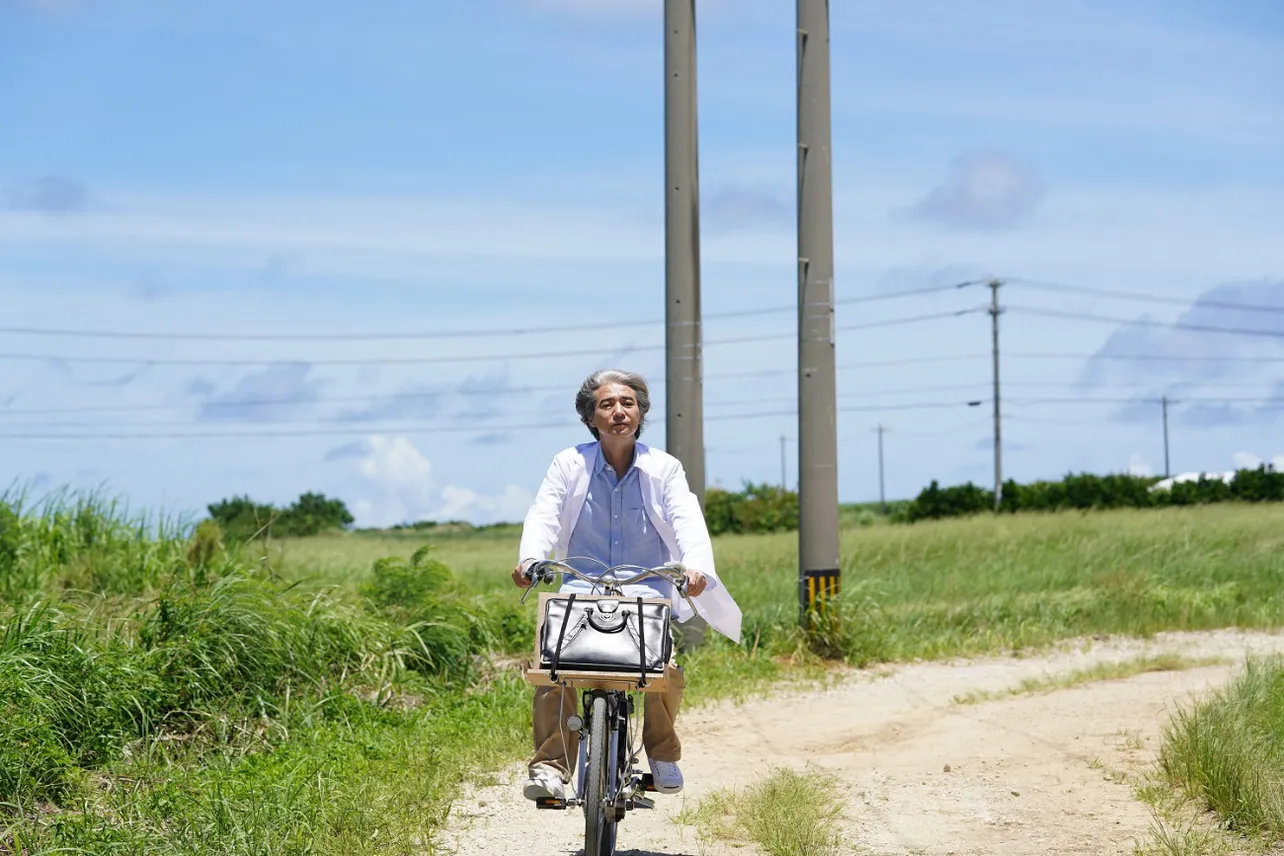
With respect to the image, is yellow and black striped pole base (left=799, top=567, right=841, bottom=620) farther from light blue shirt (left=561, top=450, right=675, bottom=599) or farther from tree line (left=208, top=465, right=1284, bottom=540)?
tree line (left=208, top=465, right=1284, bottom=540)

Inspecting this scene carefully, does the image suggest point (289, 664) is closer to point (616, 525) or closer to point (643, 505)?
point (616, 525)

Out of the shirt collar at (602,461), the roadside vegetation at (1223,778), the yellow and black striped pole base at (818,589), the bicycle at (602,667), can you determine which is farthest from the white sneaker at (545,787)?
the yellow and black striped pole base at (818,589)

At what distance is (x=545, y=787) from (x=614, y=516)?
1203mm

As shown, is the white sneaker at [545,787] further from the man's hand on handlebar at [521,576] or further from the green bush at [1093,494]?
the green bush at [1093,494]

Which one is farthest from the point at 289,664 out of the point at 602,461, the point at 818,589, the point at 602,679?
the point at 818,589

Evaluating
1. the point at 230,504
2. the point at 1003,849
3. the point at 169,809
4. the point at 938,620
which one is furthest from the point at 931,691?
the point at 230,504

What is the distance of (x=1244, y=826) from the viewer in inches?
281

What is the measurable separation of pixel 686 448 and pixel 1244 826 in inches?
290

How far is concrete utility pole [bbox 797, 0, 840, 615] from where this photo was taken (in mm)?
13961

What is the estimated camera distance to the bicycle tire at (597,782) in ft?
19.6

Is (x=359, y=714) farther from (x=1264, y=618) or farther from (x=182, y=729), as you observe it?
(x=1264, y=618)

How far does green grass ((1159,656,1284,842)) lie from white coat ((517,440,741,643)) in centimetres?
282

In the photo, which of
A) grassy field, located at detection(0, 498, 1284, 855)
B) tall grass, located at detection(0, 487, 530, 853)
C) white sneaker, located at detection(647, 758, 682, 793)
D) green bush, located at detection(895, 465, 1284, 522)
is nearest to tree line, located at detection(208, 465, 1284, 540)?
green bush, located at detection(895, 465, 1284, 522)

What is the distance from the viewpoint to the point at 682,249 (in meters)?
14.0
